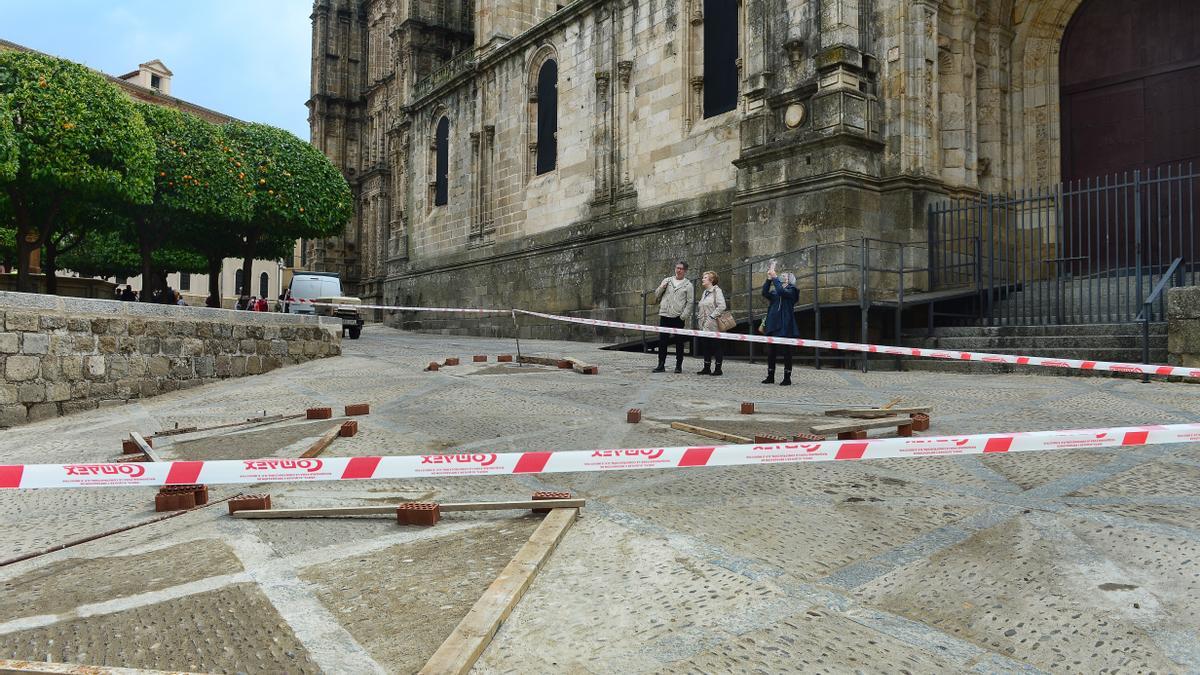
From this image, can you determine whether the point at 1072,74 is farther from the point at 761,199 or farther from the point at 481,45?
the point at 481,45

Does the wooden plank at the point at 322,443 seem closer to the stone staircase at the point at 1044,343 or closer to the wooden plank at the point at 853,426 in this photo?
the wooden plank at the point at 853,426

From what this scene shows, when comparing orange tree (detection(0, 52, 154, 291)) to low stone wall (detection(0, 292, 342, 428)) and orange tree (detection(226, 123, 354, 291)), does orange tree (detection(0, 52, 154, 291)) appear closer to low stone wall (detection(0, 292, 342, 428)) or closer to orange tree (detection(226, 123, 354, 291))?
orange tree (detection(226, 123, 354, 291))

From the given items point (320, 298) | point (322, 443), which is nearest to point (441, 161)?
point (320, 298)

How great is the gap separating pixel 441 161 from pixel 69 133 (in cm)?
1297

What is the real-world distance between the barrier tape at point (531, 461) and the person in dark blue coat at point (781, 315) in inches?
227

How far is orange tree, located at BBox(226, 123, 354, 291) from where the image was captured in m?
23.9

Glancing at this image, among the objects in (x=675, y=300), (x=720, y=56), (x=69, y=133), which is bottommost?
(x=675, y=300)

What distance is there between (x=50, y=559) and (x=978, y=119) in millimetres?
15561

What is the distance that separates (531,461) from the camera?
318 cm

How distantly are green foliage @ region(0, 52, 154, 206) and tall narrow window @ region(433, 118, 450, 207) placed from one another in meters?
10.6

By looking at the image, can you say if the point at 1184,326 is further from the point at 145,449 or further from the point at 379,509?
the point at 145,449

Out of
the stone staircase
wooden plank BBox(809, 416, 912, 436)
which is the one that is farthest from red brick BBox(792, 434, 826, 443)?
the stone staircase

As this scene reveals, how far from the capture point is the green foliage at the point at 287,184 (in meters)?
23.9

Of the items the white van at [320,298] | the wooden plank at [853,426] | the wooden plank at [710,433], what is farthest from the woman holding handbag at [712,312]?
the white van at [320,298]
